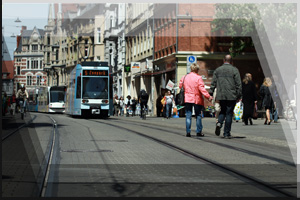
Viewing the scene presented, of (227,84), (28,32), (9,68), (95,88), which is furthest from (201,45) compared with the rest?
(28,32)

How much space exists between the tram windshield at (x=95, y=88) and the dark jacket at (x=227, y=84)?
759 inches

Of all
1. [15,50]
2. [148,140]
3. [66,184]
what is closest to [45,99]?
[148,140]

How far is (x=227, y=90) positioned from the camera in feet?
A: 48.1

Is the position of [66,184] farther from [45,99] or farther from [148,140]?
[45,99]

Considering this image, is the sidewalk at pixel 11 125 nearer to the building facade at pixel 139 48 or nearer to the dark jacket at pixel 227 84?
the dark jacket at pixel 227 84

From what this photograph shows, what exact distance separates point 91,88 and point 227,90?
65.2ft

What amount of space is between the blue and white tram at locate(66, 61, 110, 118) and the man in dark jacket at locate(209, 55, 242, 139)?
1928 centimetres

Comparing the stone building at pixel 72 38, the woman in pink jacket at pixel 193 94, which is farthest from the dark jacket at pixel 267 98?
the stone building at pixel 72 38

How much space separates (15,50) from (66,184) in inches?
5735

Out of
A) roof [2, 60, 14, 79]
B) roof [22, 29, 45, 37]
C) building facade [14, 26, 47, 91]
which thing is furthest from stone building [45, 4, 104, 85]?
roof [2, 60, 14, 79]

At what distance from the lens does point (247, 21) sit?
3597 centimetres

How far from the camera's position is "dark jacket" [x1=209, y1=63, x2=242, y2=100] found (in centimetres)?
1466

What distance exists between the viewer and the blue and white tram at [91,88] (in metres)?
33.7

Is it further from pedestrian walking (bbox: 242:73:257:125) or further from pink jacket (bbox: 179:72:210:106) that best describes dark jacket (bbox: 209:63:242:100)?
pedestrian walking (bbox: 242:73:257:125)
